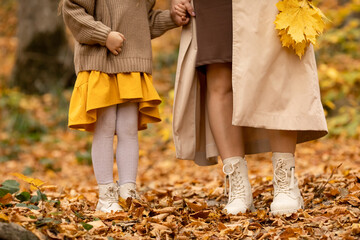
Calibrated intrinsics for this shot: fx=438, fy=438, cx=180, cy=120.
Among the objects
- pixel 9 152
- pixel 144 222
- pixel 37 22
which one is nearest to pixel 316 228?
pixel 144 222

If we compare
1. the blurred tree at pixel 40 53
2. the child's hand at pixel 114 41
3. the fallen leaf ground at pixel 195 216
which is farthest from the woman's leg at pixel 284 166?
the blurred tree at pixel 40 53

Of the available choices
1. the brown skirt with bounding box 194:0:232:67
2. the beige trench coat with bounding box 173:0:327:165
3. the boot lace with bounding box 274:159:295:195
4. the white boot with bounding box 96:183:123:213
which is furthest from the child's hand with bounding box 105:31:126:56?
the boot lace with bounding box 274:159:295:195

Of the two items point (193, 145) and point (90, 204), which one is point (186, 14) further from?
point (90, 204)

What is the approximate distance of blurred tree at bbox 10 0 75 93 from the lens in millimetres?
7824

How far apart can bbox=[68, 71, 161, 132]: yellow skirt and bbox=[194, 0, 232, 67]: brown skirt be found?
1.21 feet

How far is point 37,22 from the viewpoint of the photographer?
309 inches

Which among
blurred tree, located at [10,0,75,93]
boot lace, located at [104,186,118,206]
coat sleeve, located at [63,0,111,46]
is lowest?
boot lace, located at [104,186,118,206]

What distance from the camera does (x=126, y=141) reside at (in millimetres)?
2637

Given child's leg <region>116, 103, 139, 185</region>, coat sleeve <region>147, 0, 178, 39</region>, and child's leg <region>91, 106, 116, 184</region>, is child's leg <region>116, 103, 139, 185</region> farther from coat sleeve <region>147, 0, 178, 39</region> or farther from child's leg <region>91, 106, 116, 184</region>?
coat sleeve <region>147, 0, 178, 39</region>

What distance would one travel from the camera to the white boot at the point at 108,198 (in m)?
2.50

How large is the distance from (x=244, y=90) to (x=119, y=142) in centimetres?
83

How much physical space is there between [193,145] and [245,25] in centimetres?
83

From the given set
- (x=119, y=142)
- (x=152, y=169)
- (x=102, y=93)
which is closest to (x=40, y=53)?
(x=152, y=169)

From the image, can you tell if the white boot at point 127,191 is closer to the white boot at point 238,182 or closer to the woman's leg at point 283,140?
the white boot at point 238,182
